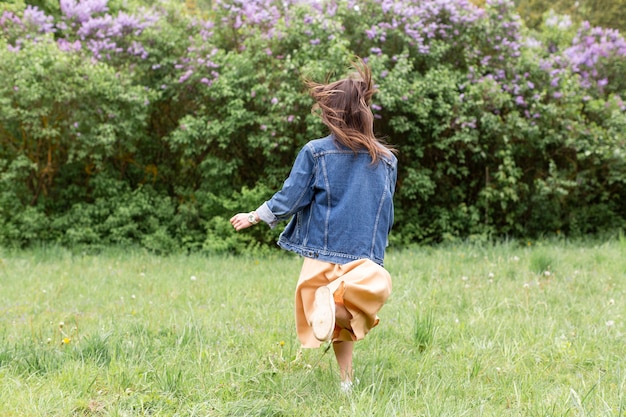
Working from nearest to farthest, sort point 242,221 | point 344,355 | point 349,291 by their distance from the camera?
point 349,291 → point 242,221 → point 344,355

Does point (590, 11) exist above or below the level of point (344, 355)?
above

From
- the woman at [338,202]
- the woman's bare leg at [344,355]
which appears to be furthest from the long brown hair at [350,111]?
the woman's bare leg at [344,355]

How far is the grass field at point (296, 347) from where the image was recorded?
282cm

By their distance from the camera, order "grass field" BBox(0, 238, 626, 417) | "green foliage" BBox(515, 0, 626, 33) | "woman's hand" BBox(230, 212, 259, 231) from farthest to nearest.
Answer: "green foliage" BBox(515, 0, 626, 33) < "woman's hand" BBox(230, 212, 259, 231) < "grass field" BBox(0, 238, 626, 417)

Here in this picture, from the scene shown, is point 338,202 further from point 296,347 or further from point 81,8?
point 81,8

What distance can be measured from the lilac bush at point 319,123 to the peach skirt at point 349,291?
483 cm

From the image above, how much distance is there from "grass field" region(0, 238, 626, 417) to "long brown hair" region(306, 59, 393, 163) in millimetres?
1178

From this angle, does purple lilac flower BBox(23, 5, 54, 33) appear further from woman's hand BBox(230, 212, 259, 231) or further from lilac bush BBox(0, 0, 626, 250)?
woman's hand BBox(230, 212, 259, 231)

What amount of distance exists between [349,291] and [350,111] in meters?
0.88

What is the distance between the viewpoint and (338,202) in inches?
120

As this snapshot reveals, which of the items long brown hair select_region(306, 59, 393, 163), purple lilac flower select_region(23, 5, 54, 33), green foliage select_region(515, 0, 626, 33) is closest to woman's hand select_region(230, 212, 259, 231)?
long brown hair select_region(306, 59, 393, 163)

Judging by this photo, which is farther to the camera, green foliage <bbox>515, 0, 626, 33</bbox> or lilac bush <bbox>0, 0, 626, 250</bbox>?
green foliage <bbox>515, 0, 626, 33</bbox>

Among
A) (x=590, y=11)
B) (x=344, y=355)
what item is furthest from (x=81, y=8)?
(x=590, y=11)

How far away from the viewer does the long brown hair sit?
304cm
